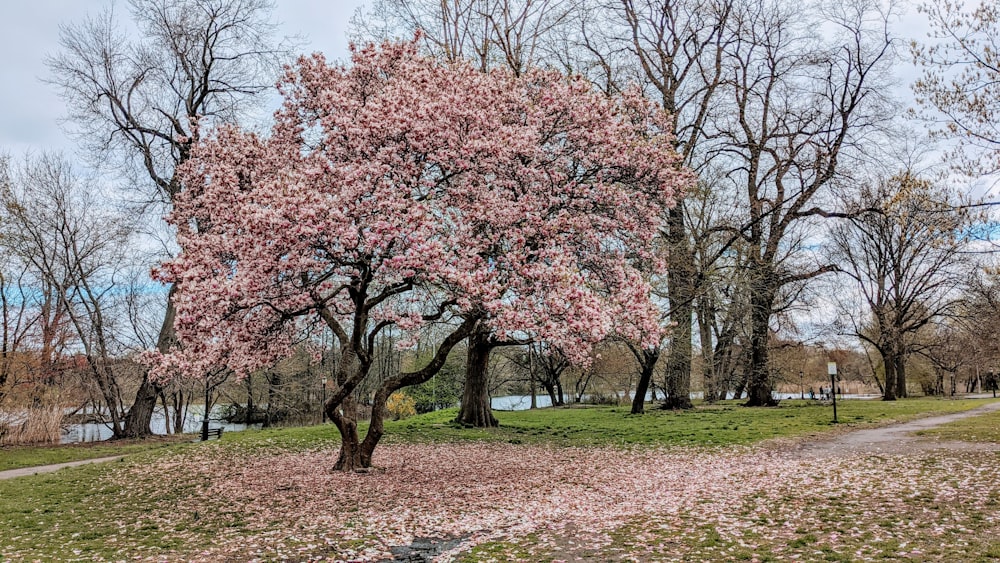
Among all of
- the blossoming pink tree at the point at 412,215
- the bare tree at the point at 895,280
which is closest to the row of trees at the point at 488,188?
the blossoming pink tree at the point at 412,215

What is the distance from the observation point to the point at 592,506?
343 inches

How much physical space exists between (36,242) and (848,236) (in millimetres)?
38433

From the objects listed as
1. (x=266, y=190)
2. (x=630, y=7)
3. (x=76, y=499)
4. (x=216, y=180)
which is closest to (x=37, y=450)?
(x=76, y=499)

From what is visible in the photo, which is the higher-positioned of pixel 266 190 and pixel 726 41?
pixel 726 41

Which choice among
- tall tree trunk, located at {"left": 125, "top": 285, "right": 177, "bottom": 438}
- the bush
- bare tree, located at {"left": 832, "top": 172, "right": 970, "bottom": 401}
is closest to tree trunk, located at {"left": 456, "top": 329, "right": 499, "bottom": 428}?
tall tree trunk, located at {"left": 125, "top": 285, "right": 177, "bottom": 438}

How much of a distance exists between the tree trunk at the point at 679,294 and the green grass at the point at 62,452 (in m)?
17.4

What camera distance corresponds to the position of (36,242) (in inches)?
808

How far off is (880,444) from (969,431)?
11.2 feet

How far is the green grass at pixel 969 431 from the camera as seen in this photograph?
531 inches

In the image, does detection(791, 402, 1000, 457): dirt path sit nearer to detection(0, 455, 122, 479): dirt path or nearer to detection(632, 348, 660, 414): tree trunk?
detection(632, 348, 660, 414): tree trunk

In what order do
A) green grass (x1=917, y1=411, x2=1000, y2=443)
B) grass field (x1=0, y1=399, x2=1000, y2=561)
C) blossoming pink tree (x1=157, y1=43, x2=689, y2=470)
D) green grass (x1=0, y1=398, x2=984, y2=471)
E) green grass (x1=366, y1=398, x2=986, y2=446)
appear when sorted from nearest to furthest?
grass field (x1=0, y1=399, x2=1000, y2=561)
blossoming pink tree (x1=157, y1=43, x2=689, y2=470)
green grass (x1=917, y1=411, x2=1000, y2=443)
green grass (x1=0, y1=398, x2=984, y2=471)
green grass (x1=366, y1=398, x2=986, y2=446)

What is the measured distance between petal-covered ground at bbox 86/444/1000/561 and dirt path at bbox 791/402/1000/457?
0.75m

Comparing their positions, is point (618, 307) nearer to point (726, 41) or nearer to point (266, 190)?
point (266, 190)

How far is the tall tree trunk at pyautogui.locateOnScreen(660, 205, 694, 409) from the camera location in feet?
67.4
